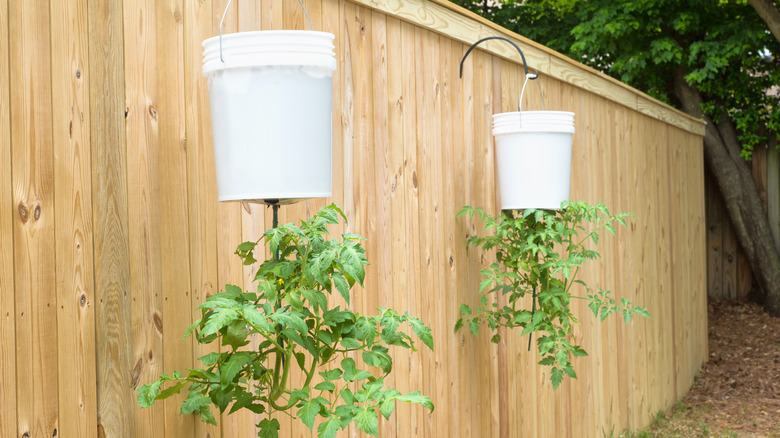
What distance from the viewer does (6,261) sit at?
1.34 m

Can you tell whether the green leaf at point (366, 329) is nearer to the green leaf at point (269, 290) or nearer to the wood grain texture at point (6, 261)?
the green leaf at point (269, 290)

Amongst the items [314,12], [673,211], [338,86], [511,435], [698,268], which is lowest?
[511,435]

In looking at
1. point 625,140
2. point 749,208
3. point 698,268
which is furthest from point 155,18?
point 749,208

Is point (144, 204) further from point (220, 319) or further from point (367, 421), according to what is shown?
point (367, 421)

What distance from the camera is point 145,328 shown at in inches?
63.2

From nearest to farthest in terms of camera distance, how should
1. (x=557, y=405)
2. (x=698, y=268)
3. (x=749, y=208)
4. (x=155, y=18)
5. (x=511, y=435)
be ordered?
(x=155, y=18)
(x=511, y=435)
(x=557, y=405)
(x=698, y=268)
(x=749, y=208)

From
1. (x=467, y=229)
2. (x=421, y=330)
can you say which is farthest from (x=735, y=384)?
(x=421, y=330)

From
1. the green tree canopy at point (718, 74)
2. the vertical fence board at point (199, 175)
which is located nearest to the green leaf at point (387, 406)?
the vertical fence board at point (199, 175)

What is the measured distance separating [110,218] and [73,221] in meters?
0.08

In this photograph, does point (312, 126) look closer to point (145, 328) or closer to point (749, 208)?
point (145, 328)

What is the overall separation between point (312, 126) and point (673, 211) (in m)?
4.45

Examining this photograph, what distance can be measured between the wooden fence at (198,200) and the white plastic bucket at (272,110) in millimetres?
50

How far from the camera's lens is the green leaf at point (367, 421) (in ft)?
4.62

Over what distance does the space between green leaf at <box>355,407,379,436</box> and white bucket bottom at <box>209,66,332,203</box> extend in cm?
45
